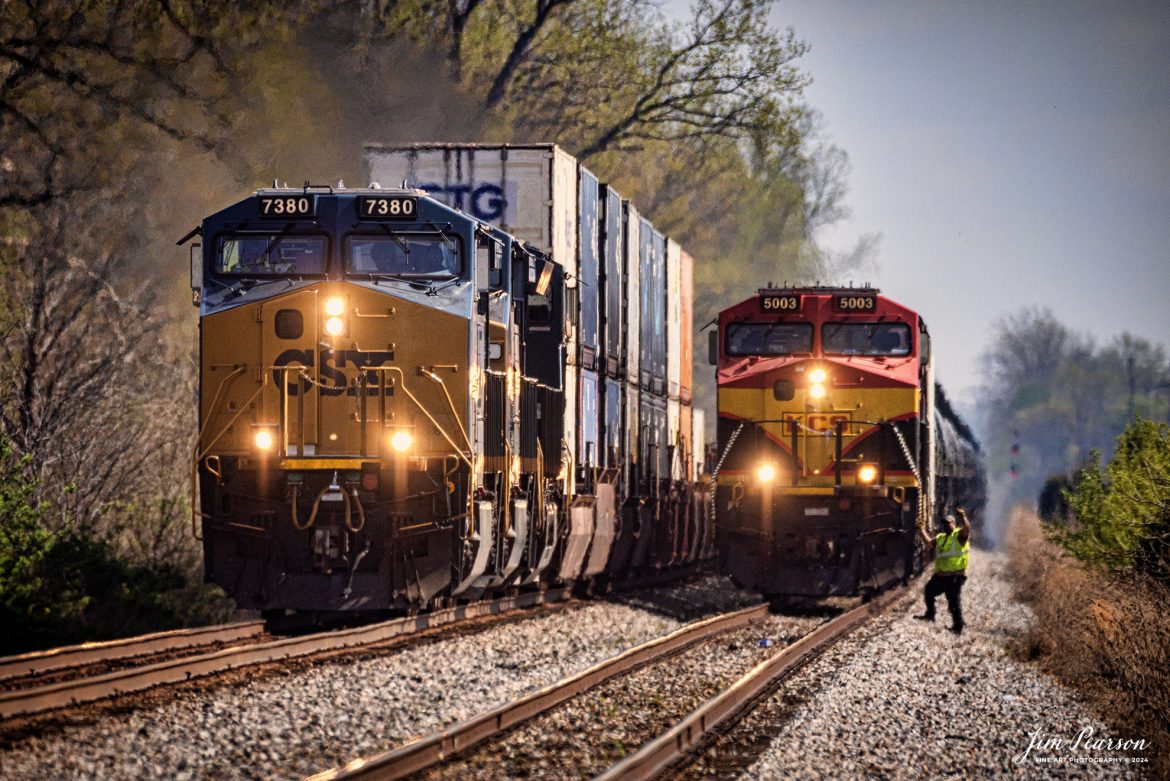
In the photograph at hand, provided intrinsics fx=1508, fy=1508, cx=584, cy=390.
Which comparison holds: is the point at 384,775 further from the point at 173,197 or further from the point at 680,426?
the point at 173,197

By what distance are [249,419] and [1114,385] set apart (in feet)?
379

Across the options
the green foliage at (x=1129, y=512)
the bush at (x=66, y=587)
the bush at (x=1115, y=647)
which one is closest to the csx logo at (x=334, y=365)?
the bush at (x=66, y=587)

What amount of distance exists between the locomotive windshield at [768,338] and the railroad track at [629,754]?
16.9ft

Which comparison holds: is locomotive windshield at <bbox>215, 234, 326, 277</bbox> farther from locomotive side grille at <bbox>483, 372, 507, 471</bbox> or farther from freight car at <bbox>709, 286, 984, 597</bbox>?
freight car at <bbox>709, 286, 984, 597</bbox>

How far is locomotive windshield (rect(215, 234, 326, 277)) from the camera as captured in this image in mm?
12766

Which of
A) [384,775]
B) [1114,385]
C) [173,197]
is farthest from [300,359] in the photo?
[1114,385]

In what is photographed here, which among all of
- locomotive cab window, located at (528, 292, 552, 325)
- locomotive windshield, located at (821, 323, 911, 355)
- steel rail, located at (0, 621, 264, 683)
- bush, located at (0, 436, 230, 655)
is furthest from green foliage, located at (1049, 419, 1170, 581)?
bush, located at (0, 436, 230, 655)

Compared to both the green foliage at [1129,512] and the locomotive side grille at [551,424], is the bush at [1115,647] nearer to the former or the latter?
the green foliage at [1129,512]

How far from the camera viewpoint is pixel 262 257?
12812mm

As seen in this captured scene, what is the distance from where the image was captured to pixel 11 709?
848cm

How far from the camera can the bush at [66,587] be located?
12.8 meters

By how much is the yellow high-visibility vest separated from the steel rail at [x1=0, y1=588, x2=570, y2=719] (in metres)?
5.02

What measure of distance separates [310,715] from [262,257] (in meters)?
5.02

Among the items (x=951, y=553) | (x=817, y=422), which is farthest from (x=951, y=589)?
(x=817, y=422)
